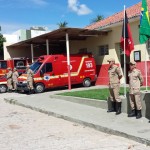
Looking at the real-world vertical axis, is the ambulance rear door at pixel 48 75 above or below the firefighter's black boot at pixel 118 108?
above

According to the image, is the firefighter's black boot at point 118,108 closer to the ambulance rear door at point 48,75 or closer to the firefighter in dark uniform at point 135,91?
the firefighter in dark uniform at point 135,91

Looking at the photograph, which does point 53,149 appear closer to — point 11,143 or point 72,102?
point 11,143

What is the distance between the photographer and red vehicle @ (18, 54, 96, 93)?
21297 millimetres

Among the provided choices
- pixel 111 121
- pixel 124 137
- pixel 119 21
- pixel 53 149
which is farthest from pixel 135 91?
pixel 119 21

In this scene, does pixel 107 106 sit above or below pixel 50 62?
below

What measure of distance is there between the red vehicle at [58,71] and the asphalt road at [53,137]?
369 inches

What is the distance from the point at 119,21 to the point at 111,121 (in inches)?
445

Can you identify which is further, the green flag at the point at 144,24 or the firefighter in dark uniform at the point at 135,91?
the green flag at the point at 144,24

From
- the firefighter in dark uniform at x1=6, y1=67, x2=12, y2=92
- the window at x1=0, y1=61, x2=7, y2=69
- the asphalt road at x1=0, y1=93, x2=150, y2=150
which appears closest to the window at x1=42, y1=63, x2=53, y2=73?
the firefighter in dark uniform at x1=6, y1=67, x2=12, y2=92

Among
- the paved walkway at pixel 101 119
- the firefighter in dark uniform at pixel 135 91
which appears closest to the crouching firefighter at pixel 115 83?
the paved walkway at pixel 101 119

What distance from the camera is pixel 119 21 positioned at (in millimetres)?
20078

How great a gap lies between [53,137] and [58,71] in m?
13.2

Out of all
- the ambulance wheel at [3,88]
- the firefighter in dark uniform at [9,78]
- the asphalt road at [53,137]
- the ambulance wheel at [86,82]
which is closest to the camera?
the asphalt road at [53,137]

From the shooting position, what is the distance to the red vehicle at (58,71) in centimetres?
2130
